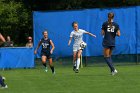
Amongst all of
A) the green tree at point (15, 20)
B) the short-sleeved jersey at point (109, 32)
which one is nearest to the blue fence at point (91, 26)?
the short-sleeved jersey at point (109, 32)

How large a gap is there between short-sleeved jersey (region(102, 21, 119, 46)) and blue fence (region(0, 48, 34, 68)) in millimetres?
8056

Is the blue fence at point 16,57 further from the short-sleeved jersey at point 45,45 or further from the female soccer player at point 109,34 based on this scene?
the female soccer player at point 109,34

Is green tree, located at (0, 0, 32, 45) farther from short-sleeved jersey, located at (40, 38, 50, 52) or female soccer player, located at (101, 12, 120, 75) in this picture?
female soccer player, located at (101, 12, 120, 75)

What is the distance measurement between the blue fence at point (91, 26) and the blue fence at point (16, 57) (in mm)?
936

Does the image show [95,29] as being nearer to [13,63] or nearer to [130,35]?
[130,35]

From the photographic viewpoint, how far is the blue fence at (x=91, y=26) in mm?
26188

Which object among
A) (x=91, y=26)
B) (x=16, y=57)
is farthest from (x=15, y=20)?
(x=16, y=57)

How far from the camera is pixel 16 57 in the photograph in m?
25.1

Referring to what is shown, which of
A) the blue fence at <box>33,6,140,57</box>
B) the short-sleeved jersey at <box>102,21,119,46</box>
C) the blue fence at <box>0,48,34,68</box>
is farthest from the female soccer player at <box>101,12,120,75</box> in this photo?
the blue fence at <box>33,6,140,57</box>

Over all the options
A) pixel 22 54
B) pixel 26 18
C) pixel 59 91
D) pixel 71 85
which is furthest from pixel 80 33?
pixel 26 18

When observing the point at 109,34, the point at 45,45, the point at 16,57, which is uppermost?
the point at 109,34

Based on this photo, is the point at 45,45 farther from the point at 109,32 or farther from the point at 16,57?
the point at 16,57

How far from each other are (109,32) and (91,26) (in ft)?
28.0

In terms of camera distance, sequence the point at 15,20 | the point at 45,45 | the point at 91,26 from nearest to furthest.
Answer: the point at 45,45, the point at 91,26, the point at 15,20
